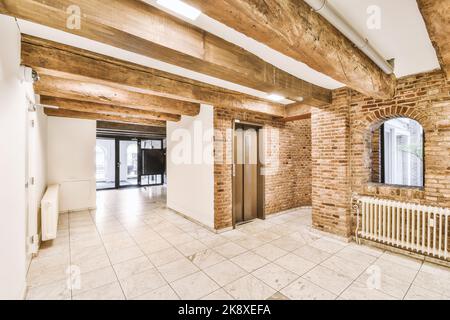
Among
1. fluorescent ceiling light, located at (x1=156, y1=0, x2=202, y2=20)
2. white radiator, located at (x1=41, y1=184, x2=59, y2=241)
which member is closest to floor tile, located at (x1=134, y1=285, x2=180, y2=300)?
white radiator, located at (x1=41, y1=184, x2=59, y2=241)

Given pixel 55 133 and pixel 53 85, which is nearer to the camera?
pixel 53 85

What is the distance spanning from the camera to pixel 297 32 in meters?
1.62

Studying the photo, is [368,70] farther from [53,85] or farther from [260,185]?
[53,85]

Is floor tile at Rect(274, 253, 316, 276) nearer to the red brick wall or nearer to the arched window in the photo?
the red brick wall

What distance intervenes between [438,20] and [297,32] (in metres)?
1.08

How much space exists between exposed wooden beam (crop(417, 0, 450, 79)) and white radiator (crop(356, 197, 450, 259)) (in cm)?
216

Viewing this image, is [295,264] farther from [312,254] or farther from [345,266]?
[345,266]

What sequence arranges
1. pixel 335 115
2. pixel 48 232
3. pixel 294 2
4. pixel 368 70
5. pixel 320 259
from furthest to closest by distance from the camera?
pixel 335 115 < pixel 48 232 < pixel 320 259 < pixel 368 70 < pixel 294 2

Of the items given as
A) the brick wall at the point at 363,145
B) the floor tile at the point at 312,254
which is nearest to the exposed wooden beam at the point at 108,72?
the brick wall at the point at 363,145

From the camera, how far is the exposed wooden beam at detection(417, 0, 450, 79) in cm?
147
